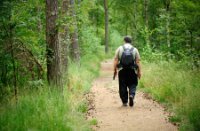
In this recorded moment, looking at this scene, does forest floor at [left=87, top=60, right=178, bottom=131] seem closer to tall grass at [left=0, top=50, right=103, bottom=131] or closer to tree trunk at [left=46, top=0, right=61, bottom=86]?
tall grass at [left=0, top=50, right=103, bottom=131]

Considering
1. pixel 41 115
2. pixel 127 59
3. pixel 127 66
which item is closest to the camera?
pixel 41 115

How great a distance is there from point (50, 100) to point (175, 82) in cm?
522

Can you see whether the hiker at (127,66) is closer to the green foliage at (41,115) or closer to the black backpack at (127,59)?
the black backpack at (127,59)

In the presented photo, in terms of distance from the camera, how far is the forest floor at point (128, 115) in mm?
9109

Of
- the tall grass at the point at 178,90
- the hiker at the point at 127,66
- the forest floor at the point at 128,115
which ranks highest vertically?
the hiker at the point at 127,66

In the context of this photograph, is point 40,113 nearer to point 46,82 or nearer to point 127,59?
point 46,82

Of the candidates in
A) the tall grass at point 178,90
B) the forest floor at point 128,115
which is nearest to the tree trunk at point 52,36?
the forest floor at point 128,115

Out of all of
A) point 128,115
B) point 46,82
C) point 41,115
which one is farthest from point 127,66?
point 41,115

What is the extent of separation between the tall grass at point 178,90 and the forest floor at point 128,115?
334 mm

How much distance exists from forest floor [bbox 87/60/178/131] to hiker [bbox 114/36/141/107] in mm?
546

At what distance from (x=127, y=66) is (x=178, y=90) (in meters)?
1.66

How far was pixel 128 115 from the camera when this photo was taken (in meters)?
10.5

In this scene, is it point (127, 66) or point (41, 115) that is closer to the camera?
point (41, 115)

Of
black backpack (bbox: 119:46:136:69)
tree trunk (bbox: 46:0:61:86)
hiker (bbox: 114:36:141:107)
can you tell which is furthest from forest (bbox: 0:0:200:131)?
black backpack (bbox: 119:46:136:69)
